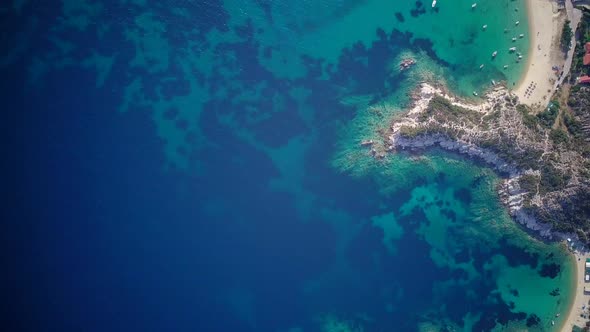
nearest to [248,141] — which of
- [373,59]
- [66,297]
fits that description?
[373,59]

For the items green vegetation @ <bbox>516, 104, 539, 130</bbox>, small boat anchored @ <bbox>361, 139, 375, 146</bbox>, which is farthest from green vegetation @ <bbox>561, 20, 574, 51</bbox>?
small boat anchored @ <bbox>361, 139, 375, 146</bbox>

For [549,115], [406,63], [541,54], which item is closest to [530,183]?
[549,115]

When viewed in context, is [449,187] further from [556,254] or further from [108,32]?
[108,32]

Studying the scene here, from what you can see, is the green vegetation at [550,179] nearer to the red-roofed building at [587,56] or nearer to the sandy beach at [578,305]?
the sandy beach at [578,305]

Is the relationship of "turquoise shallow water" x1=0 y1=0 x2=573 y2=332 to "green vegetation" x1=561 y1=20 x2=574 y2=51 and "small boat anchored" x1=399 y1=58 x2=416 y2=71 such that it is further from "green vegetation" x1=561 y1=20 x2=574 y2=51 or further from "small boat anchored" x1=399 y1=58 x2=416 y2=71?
"green vegetation" x1=561 y1=20 x2=574 y2=51

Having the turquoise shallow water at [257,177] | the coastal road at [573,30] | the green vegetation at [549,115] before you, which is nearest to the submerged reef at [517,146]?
the green vegetation at [549,115]

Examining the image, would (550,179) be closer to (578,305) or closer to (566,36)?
(578,305)
